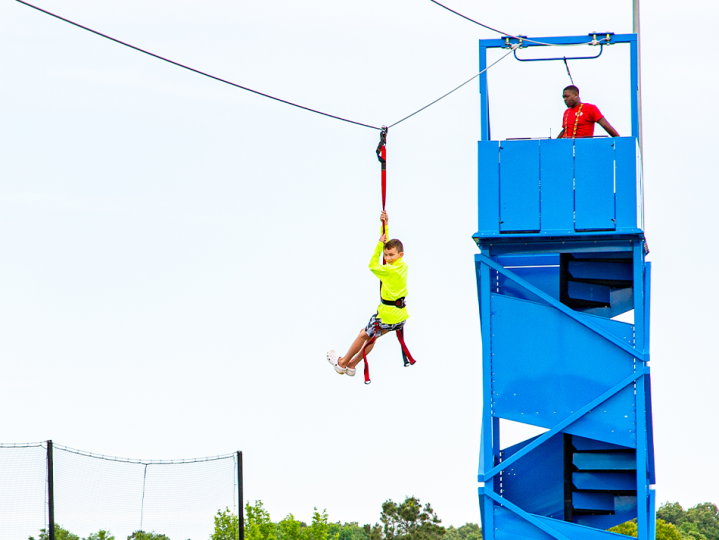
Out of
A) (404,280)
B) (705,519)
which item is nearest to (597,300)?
(404,280)

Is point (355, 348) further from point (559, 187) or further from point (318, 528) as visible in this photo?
point (318, 528)

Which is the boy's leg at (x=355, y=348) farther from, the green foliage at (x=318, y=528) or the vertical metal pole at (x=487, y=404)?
the green foliage at (x=318, y=528)

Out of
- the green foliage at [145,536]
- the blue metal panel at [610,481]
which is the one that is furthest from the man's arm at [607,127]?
the green foliage at [145,536]

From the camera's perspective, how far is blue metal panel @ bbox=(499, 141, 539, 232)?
15266 millimetres

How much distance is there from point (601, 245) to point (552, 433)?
276 centimetres

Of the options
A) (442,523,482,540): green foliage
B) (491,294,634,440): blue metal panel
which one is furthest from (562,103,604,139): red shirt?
(442,523,482,540): green foliage

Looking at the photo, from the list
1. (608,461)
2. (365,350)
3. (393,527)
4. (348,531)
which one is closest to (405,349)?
(365,350)

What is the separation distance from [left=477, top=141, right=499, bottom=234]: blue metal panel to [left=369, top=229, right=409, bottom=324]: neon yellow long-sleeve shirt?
144 centimetres

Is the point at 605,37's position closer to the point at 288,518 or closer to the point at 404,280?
the point at 404,280

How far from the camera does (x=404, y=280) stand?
48.6ft

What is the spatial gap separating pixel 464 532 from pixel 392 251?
287 feet

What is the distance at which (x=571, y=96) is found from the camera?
15.8 meters

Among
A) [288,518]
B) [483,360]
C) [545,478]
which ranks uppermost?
[483,360]

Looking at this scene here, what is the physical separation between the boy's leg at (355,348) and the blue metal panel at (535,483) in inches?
120
